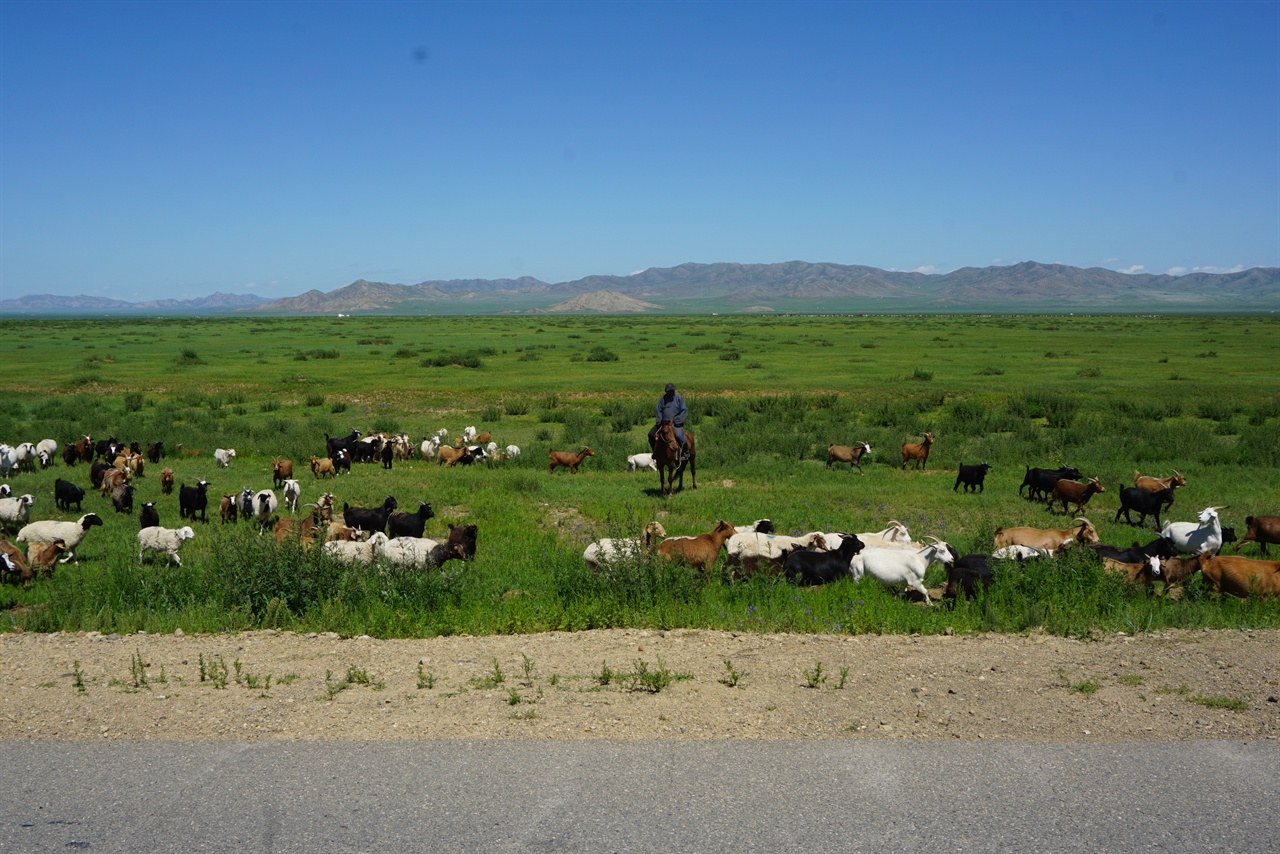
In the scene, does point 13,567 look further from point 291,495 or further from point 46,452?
point 46,452

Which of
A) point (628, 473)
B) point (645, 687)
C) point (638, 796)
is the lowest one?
point (628, 473)

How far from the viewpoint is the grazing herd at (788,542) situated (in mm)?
10922

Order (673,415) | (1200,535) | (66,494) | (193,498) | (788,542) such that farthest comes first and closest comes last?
→ (673,415), (66,494), (193,498), (1200,535), (788,542)

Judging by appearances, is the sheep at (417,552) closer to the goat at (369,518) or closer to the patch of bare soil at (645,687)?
the goat at (369,518)

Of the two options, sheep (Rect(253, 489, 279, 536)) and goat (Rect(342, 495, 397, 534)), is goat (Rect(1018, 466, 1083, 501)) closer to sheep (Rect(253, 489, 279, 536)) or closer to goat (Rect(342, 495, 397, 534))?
goat (Rect(342, 495, 397, 534))

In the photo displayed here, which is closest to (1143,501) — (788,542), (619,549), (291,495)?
(788,542)

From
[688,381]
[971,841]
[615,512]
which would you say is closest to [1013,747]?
[971,841]

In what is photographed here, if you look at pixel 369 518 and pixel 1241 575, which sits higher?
pixel 1241 575

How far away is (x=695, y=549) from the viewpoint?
469 inches

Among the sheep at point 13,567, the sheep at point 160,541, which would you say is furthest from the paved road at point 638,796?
the sheep at point 160,541

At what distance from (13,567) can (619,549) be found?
7.82 metres

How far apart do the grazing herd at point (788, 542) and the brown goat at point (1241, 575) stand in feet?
0.04

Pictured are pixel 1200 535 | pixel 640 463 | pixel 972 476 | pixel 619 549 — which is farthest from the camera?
pixel 640 463

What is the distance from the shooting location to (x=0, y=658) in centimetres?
794
